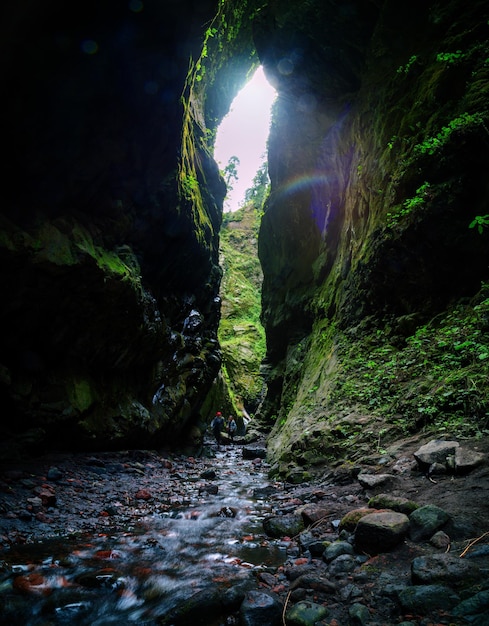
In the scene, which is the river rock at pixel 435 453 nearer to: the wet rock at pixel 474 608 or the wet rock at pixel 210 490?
the wet rock at pixel 474 608

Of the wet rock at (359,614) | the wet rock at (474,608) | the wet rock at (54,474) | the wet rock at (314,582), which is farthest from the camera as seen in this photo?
the wet rock at (54,474)

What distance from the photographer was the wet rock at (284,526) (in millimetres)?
4121

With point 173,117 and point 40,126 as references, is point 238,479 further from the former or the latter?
point 173,117

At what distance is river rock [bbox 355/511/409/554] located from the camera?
2.85 meters

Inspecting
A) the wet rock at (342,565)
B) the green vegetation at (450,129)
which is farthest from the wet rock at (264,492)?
the green vegetation at (450,129)

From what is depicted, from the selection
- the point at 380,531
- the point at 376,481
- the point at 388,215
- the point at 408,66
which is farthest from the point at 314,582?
the point at 408,66

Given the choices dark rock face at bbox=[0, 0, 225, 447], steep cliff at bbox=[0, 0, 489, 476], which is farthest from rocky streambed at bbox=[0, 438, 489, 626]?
dark rock face at bbox=[0, 0, 225, 447]

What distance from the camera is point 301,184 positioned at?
1659 centimetres

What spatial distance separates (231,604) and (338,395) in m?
5.98

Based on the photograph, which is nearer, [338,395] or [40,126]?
[40,126]

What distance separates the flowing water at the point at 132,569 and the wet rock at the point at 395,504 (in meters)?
1.14

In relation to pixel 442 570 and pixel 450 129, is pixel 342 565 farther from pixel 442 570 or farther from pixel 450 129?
pixel 450 129

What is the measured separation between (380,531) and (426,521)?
1.34 ft

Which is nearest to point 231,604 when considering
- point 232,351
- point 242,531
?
point 242,531
